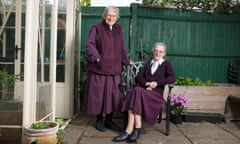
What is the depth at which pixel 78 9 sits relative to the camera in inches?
182

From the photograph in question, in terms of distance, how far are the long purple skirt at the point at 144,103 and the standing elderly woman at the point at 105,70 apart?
0.33 metres

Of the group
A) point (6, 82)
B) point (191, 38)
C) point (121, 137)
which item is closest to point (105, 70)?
point (121, 137)

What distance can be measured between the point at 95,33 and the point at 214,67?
235 cm

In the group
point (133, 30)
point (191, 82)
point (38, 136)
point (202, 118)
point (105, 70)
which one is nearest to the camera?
point (38, 136)

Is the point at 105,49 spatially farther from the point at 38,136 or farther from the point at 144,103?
the point at 38,136

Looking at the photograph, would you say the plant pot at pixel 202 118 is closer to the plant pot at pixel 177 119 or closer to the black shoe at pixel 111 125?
the plant pot at pixel 177 119

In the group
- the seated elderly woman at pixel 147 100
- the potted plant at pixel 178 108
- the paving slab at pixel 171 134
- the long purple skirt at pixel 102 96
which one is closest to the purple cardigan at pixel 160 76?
the seated elderly woman at pixel 147 100

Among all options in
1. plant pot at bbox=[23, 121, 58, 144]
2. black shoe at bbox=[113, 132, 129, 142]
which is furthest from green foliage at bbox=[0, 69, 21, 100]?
black shoe at bbox=[113, 132, 129, 142]

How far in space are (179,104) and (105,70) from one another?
1.22 metres

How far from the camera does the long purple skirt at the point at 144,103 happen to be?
3.37 m

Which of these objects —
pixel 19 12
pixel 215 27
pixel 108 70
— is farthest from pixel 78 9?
pixel 215 27

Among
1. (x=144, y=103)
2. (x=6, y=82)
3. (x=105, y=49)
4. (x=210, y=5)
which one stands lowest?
(x=144, y=103)

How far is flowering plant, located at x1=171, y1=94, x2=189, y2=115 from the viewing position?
4.25 meters

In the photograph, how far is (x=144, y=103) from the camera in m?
3.39
